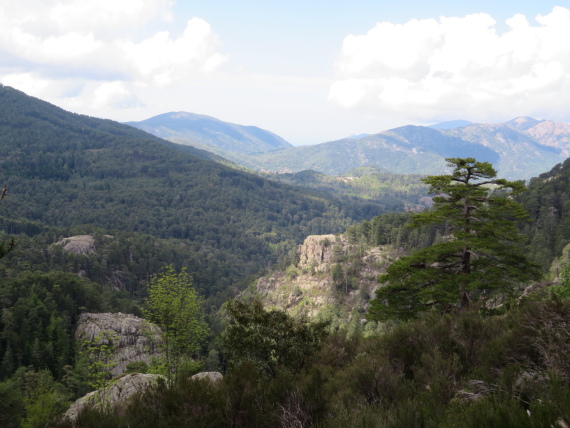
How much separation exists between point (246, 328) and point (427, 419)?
1062cm

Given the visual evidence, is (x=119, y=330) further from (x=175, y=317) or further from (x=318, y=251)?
(x=318, y=251)

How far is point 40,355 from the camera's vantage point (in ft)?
202

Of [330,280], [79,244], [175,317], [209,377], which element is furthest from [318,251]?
[209,377]

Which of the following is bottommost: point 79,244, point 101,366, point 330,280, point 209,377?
point 79,244

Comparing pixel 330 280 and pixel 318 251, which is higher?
pixel 318 251

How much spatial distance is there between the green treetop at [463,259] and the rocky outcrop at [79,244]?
477ft

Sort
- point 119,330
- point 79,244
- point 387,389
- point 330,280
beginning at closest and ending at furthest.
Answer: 1. point 387,389
2. point 119,330
3. point 330,280
4. point 79,244

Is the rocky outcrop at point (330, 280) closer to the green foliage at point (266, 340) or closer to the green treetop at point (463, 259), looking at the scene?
the green treetop at point (463, 259)

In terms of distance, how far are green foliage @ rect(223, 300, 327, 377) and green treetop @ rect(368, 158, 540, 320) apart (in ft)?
16.1

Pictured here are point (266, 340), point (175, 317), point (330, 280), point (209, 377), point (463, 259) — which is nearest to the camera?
point (209, 377)

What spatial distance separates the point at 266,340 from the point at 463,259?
38.1 feet

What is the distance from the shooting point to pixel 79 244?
476 feet

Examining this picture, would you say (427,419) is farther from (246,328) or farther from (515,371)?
(246,328)

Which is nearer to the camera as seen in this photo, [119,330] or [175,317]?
[175,317]
